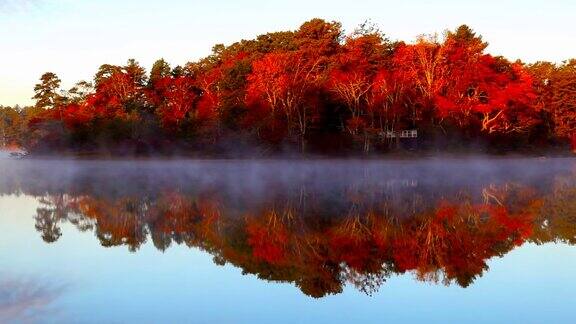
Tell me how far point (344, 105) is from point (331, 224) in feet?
127

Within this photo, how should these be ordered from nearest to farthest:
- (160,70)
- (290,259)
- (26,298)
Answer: (26,298) → (290,259) → (160,70)

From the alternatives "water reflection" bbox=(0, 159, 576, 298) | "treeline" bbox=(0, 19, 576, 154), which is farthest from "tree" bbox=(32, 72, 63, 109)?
"water reflection" bbox=(0, 159, 576, 298)

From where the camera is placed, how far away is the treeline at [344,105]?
48.3 meters

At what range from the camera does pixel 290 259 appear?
9.95 metres

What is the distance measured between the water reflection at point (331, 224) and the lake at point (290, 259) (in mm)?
51

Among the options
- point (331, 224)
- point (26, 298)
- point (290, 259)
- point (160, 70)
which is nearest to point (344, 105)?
point (160, 70)

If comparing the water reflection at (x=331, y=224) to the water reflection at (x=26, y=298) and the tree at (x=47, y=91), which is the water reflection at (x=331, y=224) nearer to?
the water reflection at (x=26, y=298)

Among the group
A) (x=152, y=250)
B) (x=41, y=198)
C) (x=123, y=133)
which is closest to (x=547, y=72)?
(x=123, y=133)

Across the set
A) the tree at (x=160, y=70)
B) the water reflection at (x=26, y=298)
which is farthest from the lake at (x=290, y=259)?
the tree at (x=160, y=70)

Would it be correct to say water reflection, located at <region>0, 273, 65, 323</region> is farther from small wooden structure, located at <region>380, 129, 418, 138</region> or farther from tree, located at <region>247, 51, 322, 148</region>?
small wooden structure, located at <region>380, 129, 418, 138</region>

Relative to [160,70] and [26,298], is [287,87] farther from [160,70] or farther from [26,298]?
[26,298]

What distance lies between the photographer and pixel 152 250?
10.8 meters

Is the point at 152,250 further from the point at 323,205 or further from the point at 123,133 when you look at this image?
the point at 123,133

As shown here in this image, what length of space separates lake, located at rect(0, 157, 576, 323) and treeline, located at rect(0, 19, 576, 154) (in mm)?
29474
